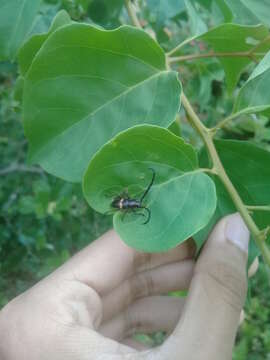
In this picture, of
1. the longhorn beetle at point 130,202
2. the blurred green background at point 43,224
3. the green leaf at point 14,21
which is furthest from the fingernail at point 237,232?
the blurred green background at point 43,224

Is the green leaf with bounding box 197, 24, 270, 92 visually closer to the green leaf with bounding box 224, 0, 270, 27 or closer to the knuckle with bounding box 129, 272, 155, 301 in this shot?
the green leaf with bounding box 224, 0, 270, 27

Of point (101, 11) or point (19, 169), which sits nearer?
point (101, 11)

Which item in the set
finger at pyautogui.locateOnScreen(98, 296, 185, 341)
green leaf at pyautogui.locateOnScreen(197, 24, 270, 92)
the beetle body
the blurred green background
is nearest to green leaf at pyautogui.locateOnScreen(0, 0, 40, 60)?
green leaf at pyautogui.locateOnScreen(197, 24, 270, 92)

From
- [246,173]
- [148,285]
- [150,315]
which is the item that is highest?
[246,173]

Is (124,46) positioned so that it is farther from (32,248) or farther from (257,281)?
(257,281)

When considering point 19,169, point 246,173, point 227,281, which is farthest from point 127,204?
point 19,169

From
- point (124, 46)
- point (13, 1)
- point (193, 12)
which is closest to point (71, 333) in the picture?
point (124, 46)

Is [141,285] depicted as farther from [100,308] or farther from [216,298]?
[216,298]

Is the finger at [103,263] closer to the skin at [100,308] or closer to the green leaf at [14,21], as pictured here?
the skin at [100,308]
